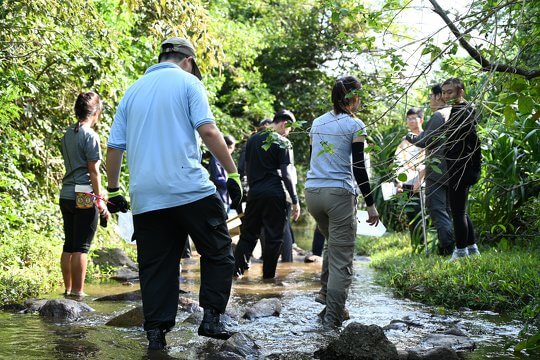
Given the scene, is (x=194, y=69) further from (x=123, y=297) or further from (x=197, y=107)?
(x=123, y=297)

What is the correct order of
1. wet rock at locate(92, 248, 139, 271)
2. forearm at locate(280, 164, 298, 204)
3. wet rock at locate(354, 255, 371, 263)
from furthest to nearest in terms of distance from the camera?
wet rock at locate(354, 255, 371, 263)
wet rock at locate(92, 248, 139, 271)
forearm at locate(280, 164, 298, 204)

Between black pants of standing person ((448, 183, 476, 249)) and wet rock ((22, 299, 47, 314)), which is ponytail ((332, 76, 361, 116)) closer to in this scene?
black pants of standing person ((448, 183, 476, 249))

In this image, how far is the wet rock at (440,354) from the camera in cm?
476

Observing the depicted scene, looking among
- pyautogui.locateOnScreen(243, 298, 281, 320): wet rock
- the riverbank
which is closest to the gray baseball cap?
pyautogui.locateOnScreen(243, 298, 281, 320): wet rock

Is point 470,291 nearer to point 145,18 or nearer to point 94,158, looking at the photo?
point 94,158

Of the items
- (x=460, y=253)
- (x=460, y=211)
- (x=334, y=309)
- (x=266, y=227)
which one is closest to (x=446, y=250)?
(x=460, y=253)

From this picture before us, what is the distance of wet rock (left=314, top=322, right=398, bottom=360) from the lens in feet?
15.8

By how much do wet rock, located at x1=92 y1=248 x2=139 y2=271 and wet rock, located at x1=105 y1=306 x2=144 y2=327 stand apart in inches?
154

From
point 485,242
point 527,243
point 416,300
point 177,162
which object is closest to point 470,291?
point 416,300

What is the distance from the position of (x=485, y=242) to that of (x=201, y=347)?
228 inches

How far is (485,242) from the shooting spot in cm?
1002

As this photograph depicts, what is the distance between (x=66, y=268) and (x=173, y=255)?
288cm

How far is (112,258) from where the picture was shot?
1022 centimetres

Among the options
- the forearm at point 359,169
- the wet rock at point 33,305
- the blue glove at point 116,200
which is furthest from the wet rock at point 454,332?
the wet rock at point 33,305
